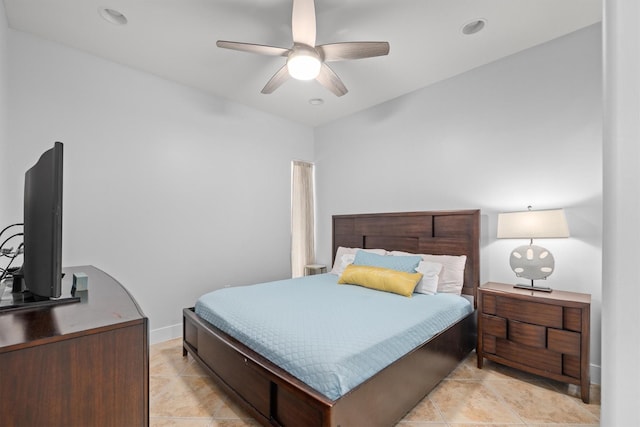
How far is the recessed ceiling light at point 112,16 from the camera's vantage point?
2227 millimetres

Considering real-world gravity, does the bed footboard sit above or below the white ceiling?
below

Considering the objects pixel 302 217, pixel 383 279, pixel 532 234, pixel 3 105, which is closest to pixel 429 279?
pixel 383 279

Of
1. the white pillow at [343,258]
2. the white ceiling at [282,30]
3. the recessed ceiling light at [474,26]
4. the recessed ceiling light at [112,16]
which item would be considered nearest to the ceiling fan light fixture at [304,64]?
the white ceiling at [282,30]

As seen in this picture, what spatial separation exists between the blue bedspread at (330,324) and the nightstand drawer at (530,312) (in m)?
0.30

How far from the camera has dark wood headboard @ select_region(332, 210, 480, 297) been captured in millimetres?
2914

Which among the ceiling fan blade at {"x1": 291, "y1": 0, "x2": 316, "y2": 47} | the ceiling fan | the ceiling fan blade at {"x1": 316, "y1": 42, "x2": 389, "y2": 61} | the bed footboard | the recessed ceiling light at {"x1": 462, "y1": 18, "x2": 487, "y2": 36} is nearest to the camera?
the bed footboard

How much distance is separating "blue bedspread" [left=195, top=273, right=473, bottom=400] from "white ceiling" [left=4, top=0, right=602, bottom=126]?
7.19 ft

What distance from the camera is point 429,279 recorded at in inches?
110

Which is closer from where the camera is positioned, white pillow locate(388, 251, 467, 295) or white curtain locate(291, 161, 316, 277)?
white pillow locate(388, 251, 467, 295)

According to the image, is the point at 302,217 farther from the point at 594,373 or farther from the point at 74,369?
the point at 74,369

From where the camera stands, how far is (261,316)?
2027 millimetres

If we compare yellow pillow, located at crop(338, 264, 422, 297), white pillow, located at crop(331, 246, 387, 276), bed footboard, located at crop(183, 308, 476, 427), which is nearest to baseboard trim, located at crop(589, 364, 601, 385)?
bed footboard, located at crop(183, 308, 476, 427)

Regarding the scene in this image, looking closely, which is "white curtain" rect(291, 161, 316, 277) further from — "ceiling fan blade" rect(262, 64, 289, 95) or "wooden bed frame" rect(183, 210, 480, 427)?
"ceiling fan blade" rect(262, 64, 289, 95)

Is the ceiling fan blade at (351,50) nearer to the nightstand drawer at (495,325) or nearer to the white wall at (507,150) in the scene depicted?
the white wall at (507,150)
